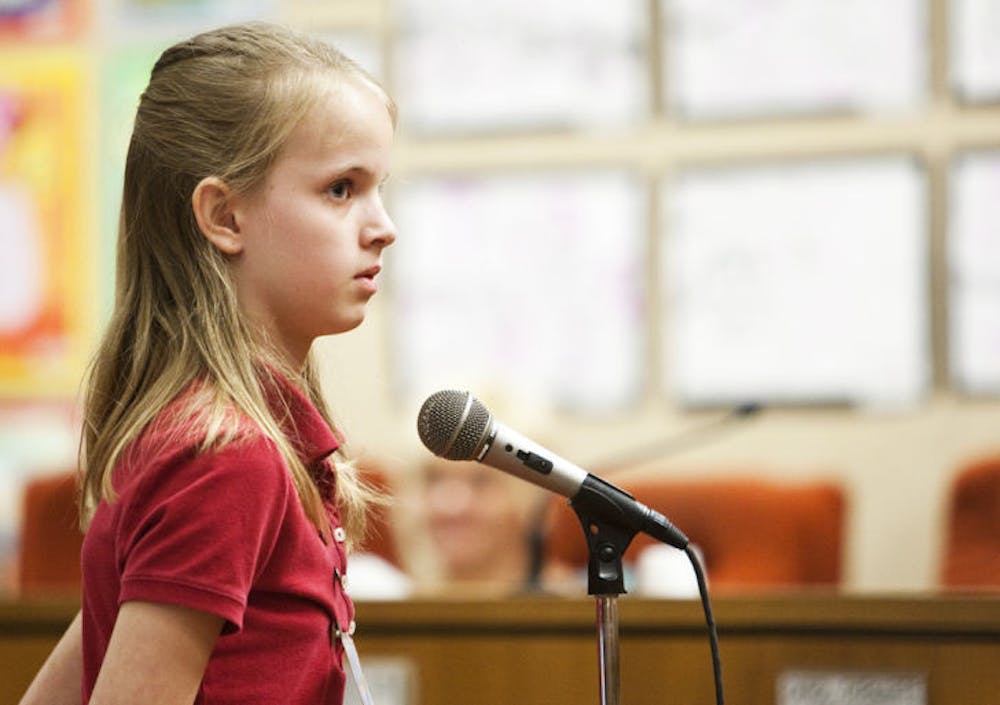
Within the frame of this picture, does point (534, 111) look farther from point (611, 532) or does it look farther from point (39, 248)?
point (611, 532)

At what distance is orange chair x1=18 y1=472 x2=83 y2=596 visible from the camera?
3.22 m

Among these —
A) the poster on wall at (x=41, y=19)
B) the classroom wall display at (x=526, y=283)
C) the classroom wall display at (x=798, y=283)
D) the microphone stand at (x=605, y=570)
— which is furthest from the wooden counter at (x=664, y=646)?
the poster on wall at (x=41, y=19)

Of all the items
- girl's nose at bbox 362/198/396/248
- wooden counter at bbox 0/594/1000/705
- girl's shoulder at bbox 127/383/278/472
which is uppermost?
girl's nose at bbox 362/198/396/248

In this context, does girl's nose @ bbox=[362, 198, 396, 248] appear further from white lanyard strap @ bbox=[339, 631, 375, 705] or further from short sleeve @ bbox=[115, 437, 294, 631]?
white lanyard strap @ bbox=[339, 631, 375, 705]

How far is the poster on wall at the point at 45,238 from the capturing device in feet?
13.8

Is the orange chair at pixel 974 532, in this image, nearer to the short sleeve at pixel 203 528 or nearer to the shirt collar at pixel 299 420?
the shirt collar at pixel 299 420

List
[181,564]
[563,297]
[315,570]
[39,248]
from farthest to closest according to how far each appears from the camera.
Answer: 1. [39,248]
2. [563,297]
3. [315,570]
4. [181,564]

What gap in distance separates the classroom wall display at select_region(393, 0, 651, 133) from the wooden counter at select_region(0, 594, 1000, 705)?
216 centimetres

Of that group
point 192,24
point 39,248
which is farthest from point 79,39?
point 39,248

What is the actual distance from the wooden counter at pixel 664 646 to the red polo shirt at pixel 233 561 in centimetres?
95

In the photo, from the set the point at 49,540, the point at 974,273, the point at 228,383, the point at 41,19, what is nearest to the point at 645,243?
the point at 974,273

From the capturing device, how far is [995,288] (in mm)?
3727

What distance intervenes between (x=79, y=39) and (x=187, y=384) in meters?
3.48

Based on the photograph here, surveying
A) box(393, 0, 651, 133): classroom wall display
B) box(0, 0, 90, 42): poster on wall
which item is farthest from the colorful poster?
box(393, 0, 651, 133): classroom wall display
